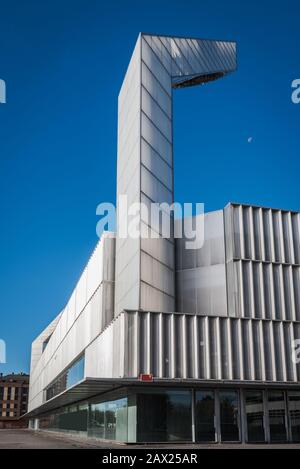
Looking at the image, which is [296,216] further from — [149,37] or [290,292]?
[149,37]

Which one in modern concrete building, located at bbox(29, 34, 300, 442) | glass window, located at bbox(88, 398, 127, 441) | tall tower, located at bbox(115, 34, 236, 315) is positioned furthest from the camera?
tall tower, located at bbox(115, 34, 236, 315)

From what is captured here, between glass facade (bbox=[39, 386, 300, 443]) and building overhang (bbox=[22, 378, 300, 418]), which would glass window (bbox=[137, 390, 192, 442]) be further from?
building overhang (bbox=[22, 378, 300, 418])

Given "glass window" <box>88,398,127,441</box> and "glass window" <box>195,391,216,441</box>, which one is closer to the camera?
"glass window" <box>195,391,216,441</box>

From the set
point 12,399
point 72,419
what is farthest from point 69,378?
point 12,399

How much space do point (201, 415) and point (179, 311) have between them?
7963 mm

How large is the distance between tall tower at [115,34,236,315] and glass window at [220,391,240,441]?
19.9ft

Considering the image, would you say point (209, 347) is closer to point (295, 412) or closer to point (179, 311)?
point (295, 412)

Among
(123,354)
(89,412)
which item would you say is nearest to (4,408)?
(89,412)

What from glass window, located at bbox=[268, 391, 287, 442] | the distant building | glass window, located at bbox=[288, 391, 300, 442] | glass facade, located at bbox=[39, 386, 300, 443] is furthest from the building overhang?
the distant building

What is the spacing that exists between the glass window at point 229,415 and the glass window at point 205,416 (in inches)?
20.4

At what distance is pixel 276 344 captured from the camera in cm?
2936

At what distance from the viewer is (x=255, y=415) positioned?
93.8 ft

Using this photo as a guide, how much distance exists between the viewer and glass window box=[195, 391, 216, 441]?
27.1 metres
